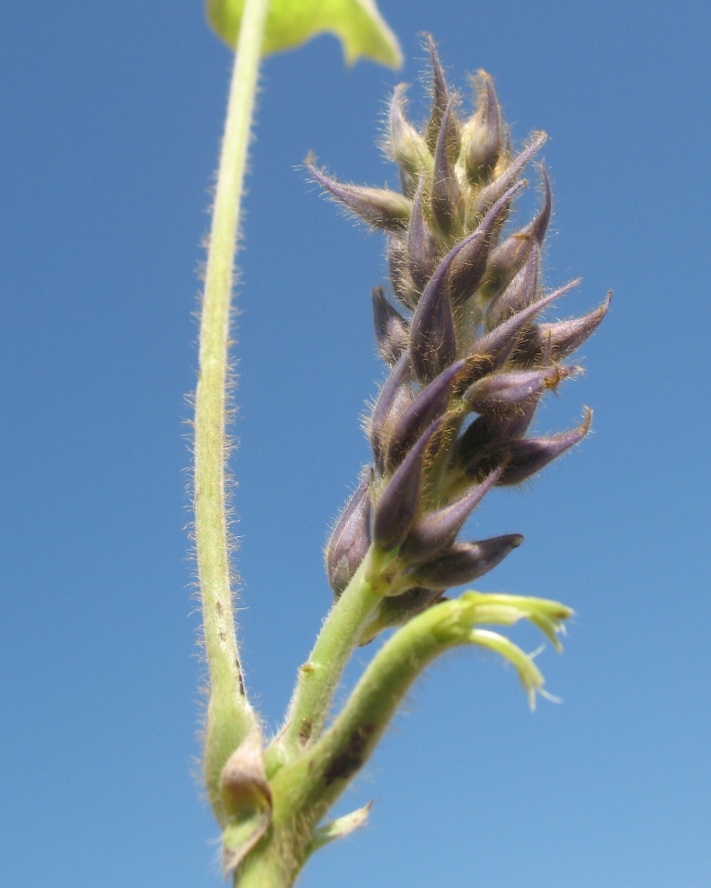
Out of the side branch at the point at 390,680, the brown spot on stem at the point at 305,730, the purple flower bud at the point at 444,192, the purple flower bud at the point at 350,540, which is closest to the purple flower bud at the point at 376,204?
the purple flower bud at the point at 444,192

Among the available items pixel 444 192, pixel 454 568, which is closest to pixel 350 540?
pixel 454 568

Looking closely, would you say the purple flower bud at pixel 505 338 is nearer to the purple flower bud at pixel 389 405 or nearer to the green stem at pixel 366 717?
the purple flower bud at pixel 389 405

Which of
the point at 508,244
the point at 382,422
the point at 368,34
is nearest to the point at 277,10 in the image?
the point at 368,34

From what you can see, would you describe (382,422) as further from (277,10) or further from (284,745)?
(277,10)

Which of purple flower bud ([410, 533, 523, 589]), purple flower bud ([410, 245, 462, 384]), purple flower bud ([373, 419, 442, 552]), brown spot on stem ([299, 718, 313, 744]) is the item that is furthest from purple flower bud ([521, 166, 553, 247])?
brown spot on stem ([299, 718, 313, 744])

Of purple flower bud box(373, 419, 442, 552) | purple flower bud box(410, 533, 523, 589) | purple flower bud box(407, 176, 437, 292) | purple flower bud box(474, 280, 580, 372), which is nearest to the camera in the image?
purple flower bud box(373, 419, 442, 552)

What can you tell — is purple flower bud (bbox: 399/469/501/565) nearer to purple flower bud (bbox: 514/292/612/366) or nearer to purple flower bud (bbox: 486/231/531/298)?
purple flower bud (bbox: 514/292/612/366)

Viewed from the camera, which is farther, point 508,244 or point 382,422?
point 508,244
